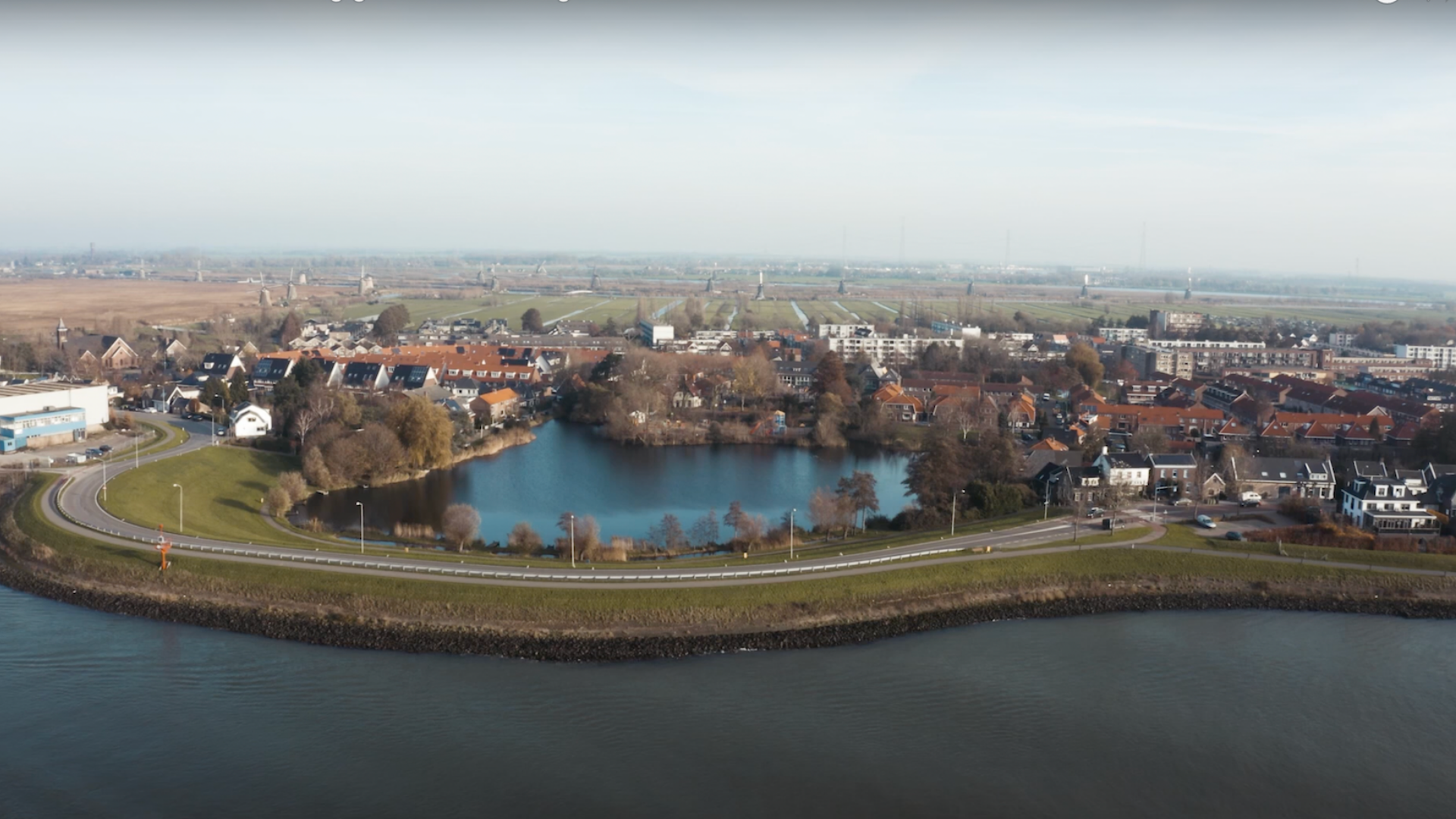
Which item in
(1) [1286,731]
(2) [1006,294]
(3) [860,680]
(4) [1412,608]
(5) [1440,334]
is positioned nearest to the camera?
(1) [1286,731]

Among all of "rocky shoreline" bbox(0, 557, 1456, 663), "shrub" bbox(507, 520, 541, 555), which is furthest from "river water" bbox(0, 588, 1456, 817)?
"shrub" bbox(507, 520, 541, 555)

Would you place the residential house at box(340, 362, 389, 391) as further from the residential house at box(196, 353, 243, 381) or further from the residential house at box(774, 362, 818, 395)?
the residential house at box(774, 362, 818, 395)

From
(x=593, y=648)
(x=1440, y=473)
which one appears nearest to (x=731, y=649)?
(x=593, y=648)

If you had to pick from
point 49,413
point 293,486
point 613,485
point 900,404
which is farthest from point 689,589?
point 900,404

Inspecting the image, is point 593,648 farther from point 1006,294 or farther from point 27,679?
point 1006,294

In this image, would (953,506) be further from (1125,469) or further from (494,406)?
(494,406)

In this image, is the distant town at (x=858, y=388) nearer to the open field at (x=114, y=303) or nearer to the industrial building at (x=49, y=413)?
the industrial building at (x=49, y=413)

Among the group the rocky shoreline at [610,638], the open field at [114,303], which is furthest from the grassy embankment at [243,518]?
the open field at [114,303]
